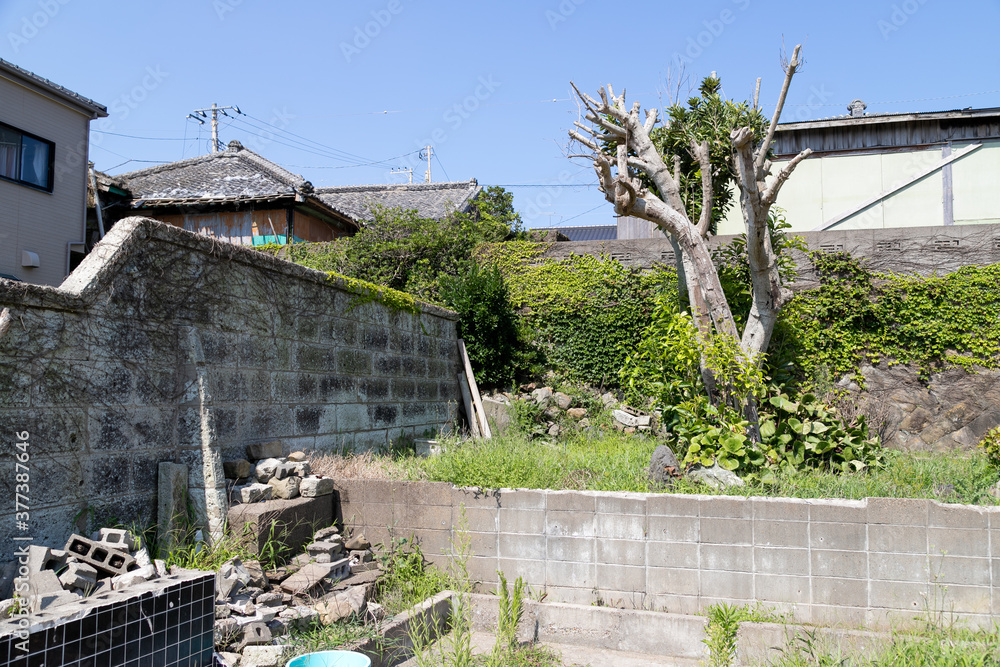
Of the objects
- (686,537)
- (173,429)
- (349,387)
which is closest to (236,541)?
(173,429)

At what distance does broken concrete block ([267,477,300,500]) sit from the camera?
14.9 feet

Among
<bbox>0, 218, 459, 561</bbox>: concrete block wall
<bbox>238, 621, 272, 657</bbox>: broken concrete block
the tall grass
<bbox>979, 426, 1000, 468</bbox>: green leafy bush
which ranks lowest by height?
<bbox>238, 621, 272, 657</bbox>: broken concrete block

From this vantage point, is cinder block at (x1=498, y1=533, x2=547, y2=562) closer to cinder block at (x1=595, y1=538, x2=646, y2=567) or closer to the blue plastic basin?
cinder block at (x1=595, y1=538, x2=646, y2=567)

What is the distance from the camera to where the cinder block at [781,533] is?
4316 mm

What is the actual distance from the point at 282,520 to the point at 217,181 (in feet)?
35.7

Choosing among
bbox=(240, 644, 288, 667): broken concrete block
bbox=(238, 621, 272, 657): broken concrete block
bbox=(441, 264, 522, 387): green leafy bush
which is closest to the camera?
bbox=(240, 644, 288, 667): broken concrete block

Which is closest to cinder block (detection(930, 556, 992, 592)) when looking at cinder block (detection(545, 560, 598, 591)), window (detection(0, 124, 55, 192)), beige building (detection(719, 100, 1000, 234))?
cinder block (detection(545, 560, 598, 591))

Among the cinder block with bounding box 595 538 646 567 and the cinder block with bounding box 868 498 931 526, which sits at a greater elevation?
the cinder block with bounding box 868 498 931 526

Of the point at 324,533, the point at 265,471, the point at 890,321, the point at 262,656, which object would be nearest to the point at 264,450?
the point at 265,471

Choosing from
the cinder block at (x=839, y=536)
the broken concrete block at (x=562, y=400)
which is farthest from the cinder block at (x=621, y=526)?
the broken concrete block at (x=562, y=400)

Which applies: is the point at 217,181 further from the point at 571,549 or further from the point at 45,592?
the point at 45,592

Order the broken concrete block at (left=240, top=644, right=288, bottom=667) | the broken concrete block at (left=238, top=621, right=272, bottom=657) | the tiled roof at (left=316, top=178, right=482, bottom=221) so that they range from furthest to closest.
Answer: the tiled roof at (left=316, top=178, right=482, bottom=221) < the broken concrete block at (left=238, top=621, right=272, bottom=657) < the broken concrete block at (left=240, top=644, right=288, bottom=667)

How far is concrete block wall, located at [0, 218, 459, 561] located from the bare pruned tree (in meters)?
2.85

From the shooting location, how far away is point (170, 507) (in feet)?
13.0
